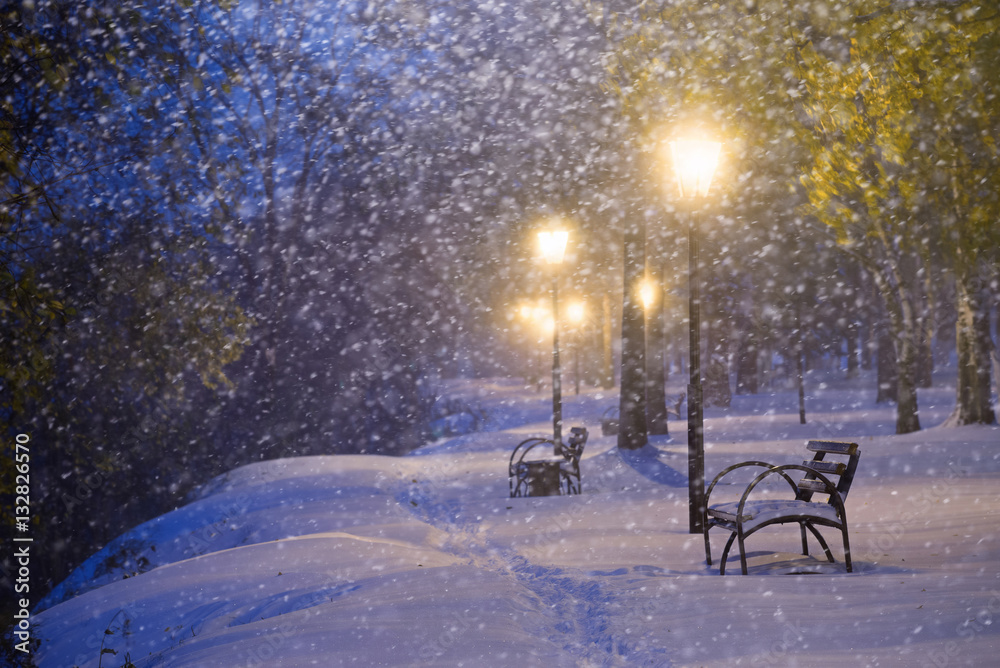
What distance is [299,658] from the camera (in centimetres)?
430

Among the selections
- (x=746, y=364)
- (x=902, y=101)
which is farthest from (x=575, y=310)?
(x=902, y=101)

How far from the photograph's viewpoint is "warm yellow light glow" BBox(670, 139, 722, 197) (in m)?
7.99

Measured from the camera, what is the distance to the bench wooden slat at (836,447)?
239 inches

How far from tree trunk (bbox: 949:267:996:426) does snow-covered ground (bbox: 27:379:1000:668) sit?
288cm

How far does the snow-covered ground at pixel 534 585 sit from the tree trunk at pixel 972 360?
2.88 meters

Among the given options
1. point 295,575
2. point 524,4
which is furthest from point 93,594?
point 524,4

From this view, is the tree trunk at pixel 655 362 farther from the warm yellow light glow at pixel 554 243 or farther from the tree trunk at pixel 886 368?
the tree trunk at pixel 886 368

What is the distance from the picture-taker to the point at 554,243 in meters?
13.0

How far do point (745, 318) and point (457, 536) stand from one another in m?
25.4

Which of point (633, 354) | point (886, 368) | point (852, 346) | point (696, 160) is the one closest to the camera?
point (696, 160)

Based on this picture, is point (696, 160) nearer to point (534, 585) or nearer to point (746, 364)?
point (534, 585)

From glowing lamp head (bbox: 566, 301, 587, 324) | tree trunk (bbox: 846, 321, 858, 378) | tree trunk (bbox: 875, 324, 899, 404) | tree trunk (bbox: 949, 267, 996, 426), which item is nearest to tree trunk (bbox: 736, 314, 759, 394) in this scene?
tree trunk (bbox: 846, 321, 858, 378)

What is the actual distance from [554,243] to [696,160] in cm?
508

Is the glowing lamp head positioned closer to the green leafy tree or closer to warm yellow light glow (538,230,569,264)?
warm yellow light glow (538,230,569,264)
